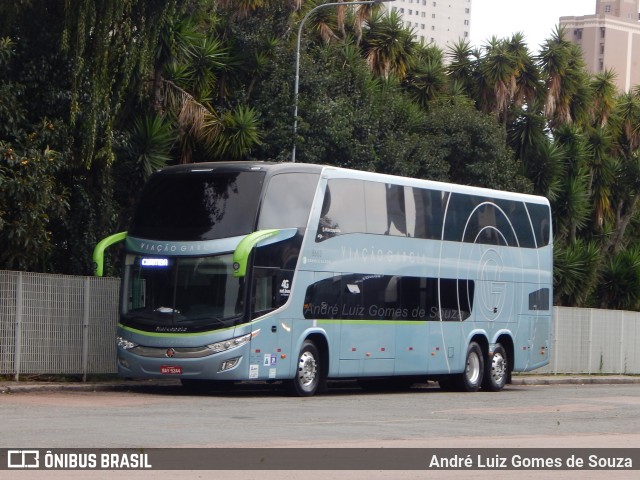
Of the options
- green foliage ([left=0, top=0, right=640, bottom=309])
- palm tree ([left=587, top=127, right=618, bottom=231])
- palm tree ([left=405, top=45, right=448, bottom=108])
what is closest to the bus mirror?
green foliage ([left=0, top=0, right=640, bottom=309])

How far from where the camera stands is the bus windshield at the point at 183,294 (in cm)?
2052

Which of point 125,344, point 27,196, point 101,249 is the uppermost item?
point 27,196

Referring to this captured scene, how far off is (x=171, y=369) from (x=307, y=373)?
8.47ft

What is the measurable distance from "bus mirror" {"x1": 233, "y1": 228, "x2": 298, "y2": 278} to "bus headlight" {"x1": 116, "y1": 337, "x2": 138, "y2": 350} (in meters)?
2.38

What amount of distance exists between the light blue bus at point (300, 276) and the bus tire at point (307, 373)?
38 mm

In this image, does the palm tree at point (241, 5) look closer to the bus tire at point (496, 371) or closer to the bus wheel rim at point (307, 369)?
the bus tire at point (496, 371)

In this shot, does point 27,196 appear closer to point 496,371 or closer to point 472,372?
point 472,372

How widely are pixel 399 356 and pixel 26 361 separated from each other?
23.2 feet

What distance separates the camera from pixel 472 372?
2627 cm

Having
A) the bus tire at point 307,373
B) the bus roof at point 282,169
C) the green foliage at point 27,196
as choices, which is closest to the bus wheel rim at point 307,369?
the bus tire at point 307,373

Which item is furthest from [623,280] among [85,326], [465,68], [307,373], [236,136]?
[85,326]

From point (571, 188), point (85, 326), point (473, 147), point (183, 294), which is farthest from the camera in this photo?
point (571, 188)

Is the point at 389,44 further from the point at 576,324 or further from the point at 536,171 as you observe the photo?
the point at 576,324

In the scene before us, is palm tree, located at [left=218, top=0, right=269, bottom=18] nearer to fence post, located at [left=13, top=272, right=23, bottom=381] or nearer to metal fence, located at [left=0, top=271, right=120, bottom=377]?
metal fence, located at [left=0, top=271, right=120, bottom=377]
